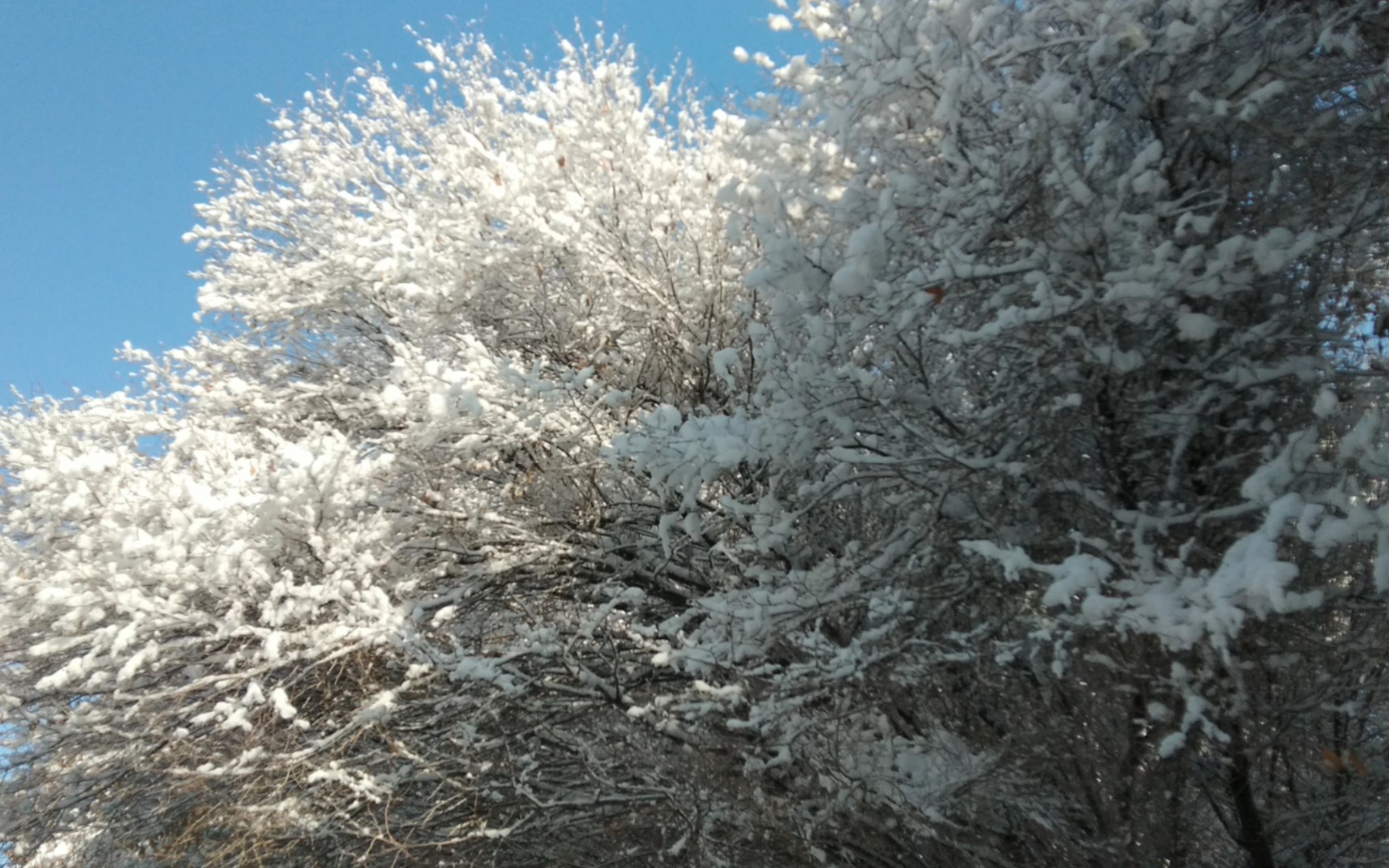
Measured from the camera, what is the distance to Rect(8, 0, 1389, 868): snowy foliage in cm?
349

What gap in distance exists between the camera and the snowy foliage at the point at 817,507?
3486 millimetres

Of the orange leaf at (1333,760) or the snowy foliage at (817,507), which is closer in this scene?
the snowy foliage at (817,507)

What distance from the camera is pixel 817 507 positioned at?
4.86 m

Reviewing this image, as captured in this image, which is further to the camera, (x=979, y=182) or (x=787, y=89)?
(x=787, y=89)

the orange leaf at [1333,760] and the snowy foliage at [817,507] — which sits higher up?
the snowy foliage at [817,507]

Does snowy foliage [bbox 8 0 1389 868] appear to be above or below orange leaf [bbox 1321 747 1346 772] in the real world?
above

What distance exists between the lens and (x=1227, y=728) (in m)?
3.54

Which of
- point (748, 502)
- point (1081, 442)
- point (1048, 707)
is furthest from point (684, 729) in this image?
point (1081, 442)

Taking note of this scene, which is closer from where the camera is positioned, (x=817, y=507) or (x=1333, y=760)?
(x=1333, y=760)

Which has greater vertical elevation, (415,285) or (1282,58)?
(415,285)

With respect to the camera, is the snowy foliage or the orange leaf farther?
the orange leaf

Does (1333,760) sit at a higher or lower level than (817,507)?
lower

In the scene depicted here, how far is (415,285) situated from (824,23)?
300cm

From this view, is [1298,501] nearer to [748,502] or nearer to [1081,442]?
[1081,442]
